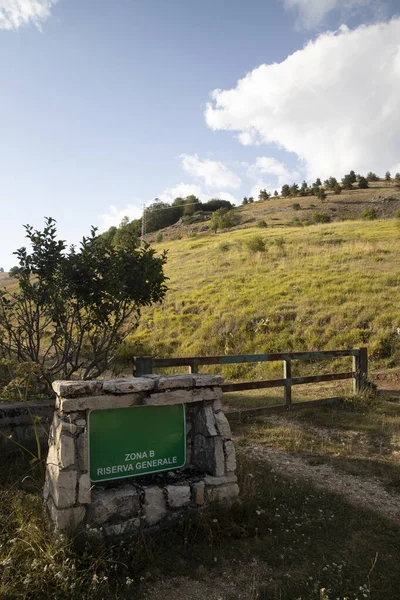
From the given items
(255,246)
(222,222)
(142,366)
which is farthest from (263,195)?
(142,366)

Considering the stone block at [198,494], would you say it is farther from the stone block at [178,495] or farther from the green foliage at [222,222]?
the green foliage at [222,222]

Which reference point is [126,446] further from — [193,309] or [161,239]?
[161,239]

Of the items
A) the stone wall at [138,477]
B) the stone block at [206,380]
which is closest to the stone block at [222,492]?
the stone wall at [138,477]

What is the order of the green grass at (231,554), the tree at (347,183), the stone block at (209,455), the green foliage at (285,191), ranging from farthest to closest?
1. the green foliage at (285,191)
2. the tree at (347,183)
3. the stone block at (209,455)
4. the green grass at (231,554)

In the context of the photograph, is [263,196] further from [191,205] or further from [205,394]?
[205,394]

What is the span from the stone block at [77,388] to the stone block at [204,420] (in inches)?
44.3

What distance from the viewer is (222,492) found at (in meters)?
4.21

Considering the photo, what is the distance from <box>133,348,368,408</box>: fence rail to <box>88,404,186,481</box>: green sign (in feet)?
7.03

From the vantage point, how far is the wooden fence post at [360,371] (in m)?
9.45

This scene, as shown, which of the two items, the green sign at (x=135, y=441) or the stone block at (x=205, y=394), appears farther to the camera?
the stone block at (x=205, y=394)

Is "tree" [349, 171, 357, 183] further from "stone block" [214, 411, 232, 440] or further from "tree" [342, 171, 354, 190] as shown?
"stone block" [214, 411, 232, 440]

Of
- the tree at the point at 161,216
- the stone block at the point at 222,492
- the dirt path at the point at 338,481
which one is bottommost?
the dirt path at the point at 338,481

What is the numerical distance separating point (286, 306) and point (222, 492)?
13.7 m

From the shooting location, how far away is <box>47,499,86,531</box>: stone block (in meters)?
3.51
